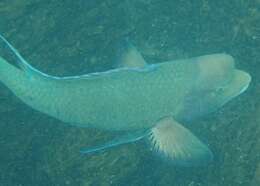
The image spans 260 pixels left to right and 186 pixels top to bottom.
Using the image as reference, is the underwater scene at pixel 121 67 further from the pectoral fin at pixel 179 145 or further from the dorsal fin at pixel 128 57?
the pectoral fin at pixel 179 145

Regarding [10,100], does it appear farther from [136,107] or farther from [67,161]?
[136,107]

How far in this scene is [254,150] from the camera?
4.80 m

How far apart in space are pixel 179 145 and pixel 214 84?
0.74 metres

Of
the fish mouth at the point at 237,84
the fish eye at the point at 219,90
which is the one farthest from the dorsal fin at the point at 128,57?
the fish mouth at the point at 237,84

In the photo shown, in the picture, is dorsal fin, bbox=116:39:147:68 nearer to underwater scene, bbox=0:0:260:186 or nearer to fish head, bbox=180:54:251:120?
underwater scene, bbox=0:0:260:186

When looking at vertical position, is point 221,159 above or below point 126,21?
below

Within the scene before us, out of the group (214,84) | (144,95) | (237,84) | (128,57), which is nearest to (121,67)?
(128,57)

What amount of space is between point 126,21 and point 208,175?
2485 mm

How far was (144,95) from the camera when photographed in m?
3.88

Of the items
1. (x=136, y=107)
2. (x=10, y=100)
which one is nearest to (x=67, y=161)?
(x=10, y=100)

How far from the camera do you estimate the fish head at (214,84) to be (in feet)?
13.2

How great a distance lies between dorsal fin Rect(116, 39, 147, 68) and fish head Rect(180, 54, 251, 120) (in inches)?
26.0

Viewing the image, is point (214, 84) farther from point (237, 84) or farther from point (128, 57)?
point (128, 57)

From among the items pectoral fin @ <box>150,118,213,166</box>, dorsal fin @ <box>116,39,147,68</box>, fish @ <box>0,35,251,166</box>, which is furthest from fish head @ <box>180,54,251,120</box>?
dorsal fin @ <box>116,39,147,68</box>
